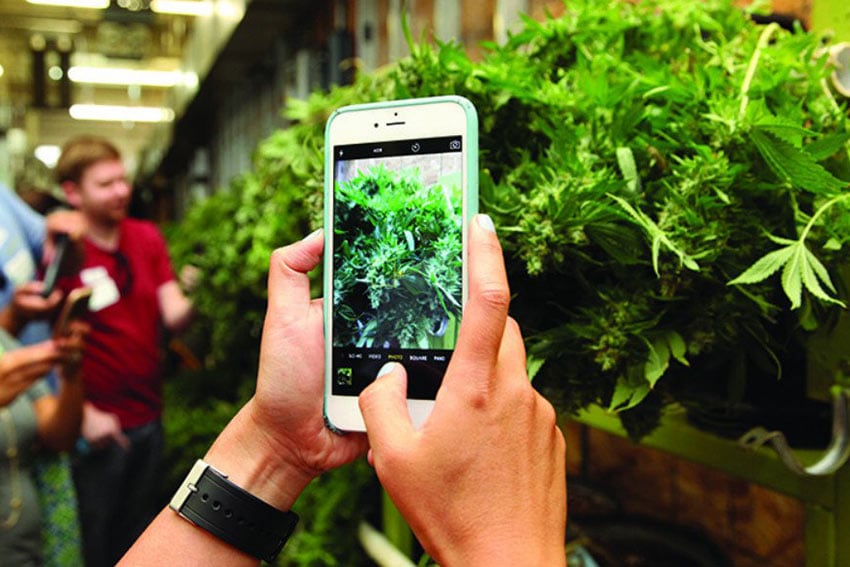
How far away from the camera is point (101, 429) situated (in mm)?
2545

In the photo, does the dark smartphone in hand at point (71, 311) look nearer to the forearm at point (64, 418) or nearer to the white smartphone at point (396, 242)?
the forearm at point (64, 418)

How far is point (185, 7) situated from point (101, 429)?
184 inches

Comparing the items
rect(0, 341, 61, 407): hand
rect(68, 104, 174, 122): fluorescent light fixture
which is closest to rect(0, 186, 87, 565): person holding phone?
rect(0, 341, 61, 407): hand

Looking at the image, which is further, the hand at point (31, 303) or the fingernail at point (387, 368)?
the hand at point (31, 303)

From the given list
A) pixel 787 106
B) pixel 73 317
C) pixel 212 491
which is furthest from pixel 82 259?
pixel 787 106

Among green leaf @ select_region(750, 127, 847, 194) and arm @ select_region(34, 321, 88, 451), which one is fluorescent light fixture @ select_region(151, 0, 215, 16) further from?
Answer: green leaf @ select_region(750, 127, 847, 194)

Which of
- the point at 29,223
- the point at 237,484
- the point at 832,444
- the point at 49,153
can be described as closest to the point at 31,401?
the point at 29,223

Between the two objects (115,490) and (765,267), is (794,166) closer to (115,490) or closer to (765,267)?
(765,267)

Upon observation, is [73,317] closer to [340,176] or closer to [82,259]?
Result: [82,259]

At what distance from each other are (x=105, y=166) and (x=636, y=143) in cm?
243

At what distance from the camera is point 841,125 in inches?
31.8

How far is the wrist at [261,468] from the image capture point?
2.83ft

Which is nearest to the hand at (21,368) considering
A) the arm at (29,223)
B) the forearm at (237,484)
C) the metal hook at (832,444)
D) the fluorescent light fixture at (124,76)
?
the arm at (29,223)

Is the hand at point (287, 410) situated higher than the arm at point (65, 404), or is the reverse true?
the hand at point (287, 410)
